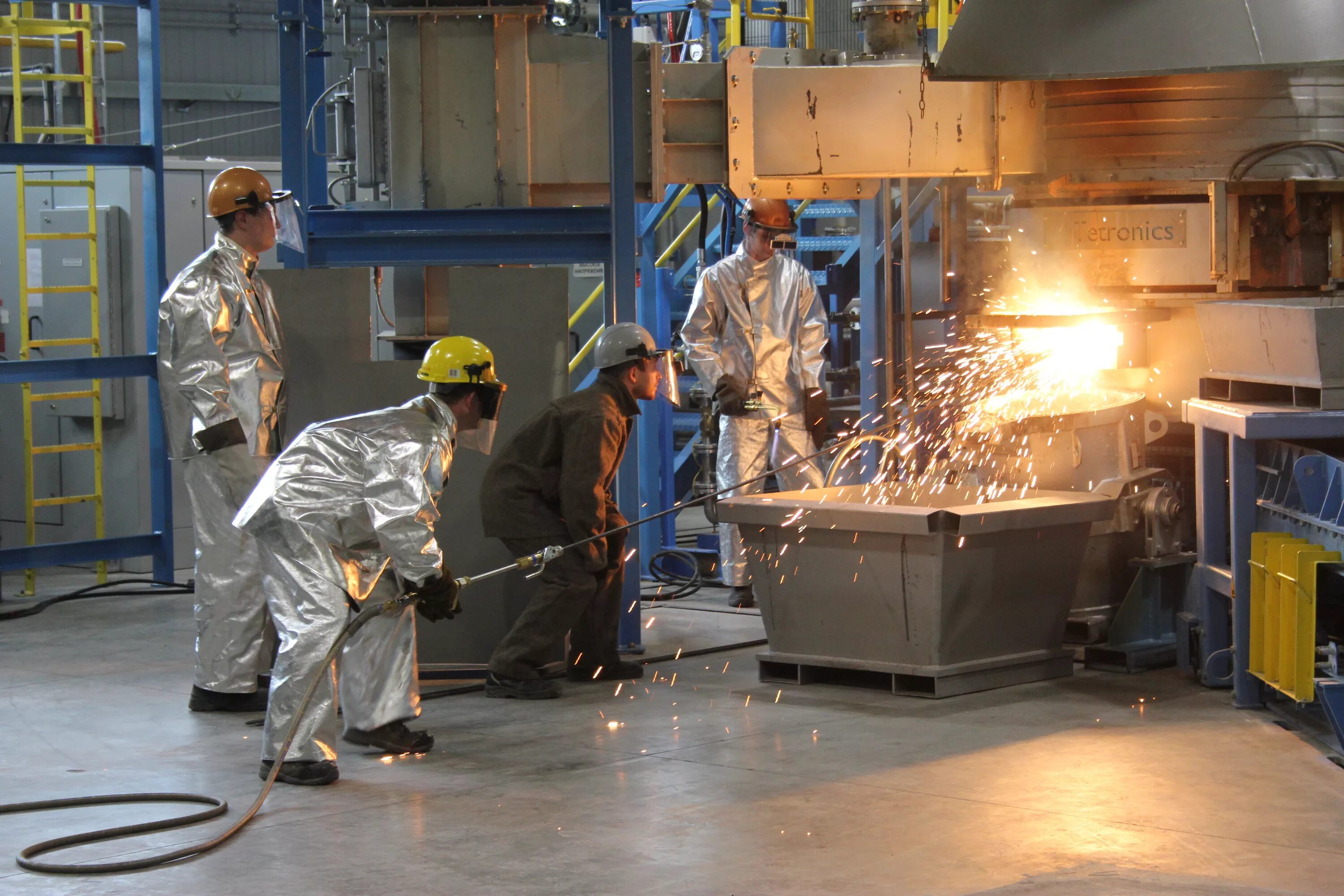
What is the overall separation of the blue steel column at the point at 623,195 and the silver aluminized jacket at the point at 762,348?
1.31 m

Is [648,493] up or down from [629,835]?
up

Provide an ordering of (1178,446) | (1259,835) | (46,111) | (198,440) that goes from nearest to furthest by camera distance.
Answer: (1259,835)
(198,440)
(1178,446)
(46,111)

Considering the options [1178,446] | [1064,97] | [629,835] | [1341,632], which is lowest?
[629,835]

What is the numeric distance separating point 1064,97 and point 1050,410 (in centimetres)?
114

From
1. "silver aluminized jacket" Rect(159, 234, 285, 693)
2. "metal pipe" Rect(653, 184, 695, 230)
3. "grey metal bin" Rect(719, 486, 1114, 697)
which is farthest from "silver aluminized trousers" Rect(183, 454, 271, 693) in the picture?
"metal pipe" Rect(653, 184, 695, 230)

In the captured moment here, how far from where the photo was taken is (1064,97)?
5.63 metres

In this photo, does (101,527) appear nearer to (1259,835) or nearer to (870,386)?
(870,386)

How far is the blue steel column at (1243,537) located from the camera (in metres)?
5.19

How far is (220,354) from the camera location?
550 cm

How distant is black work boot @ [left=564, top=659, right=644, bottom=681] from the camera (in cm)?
595

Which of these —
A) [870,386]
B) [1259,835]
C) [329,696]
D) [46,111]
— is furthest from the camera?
[46,111]

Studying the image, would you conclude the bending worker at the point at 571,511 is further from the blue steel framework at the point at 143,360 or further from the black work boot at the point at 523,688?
the blue steel framework at the point at 143,360

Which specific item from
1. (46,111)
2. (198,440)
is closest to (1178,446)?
(198,440)

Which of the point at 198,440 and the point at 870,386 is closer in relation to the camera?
the point at 198,440
